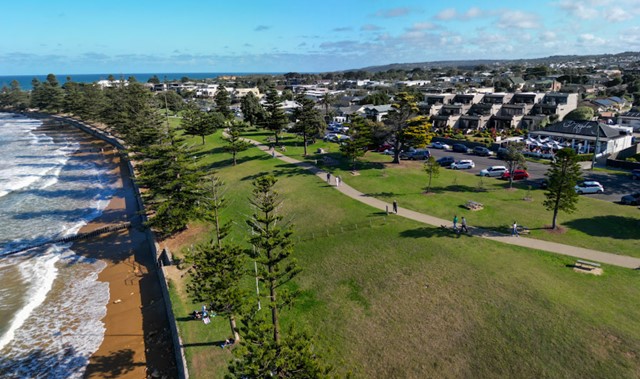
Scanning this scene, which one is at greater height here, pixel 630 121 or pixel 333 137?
pixel 630 121

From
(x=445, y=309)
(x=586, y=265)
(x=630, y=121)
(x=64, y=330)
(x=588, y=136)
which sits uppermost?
(x=630, y=121)

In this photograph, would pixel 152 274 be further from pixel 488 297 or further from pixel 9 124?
pixel 9 124

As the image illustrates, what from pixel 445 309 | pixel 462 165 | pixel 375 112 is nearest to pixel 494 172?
pixel 462 165

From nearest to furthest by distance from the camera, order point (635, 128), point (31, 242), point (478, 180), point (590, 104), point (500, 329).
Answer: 1. point (500, 329)
2. point (31, 242)
3. point (478, 180)
4. point (635, 128)
5. point (590, 104)

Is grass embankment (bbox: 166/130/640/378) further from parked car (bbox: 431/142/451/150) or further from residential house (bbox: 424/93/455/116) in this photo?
residential house (bbox: 424/93/455/116)

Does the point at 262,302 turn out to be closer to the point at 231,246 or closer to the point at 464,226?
the point at 231,246

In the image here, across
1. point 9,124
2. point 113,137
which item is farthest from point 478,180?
point 9,124

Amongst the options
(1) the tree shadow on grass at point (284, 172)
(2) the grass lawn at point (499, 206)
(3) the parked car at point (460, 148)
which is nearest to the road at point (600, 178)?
(2) the grass lawn at point (499, 206)
